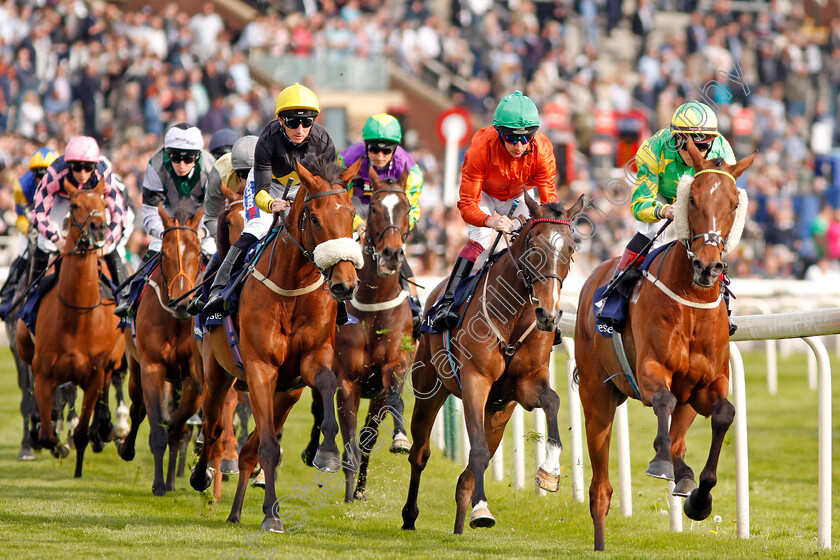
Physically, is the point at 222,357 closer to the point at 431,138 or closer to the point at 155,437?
the point at 155,437

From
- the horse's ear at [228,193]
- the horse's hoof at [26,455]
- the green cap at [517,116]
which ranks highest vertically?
the green cap at [517,116]

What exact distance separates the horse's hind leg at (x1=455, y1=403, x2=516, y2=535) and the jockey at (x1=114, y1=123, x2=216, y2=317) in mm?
3031

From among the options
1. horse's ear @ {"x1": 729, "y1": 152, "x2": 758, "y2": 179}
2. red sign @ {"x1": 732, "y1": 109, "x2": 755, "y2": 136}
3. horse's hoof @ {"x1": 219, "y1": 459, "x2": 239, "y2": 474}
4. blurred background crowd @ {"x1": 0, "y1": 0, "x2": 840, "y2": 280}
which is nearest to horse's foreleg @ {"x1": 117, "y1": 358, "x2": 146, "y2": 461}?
horse's hoof @ {"x1": 219, "y1": 459, "x2": 239, "y2": 474}

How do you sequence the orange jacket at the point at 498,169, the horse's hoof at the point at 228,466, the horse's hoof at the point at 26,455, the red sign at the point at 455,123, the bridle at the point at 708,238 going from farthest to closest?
the red sign at the point at 455,123 → the horse's hoof at the point at 26,455 → the horse's hoof at the point at 228,466 → the orange jacket at the point at 498,169 → the bridle at the point at 708,238

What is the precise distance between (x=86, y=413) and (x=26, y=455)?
1.43 metres

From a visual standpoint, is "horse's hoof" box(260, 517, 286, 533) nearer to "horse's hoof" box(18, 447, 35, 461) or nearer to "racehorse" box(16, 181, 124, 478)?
"racehorse" box(16, 181, 124, 478)

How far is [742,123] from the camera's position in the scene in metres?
20.8

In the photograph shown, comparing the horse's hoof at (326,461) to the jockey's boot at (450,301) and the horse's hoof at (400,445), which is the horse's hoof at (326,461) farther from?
the horse's hoof at (400,445)

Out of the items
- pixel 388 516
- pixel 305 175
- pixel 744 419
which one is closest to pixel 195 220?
pixel 305 175

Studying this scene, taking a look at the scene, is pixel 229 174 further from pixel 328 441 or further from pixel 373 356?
pixel 328 441

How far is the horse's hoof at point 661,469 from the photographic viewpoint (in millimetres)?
5637

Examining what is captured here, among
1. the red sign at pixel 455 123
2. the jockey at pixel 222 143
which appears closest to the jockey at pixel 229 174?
the jockey at pixel 222 143

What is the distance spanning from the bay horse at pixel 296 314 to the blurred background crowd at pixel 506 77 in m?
9.21

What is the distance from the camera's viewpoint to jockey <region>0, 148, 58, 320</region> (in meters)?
10.6
